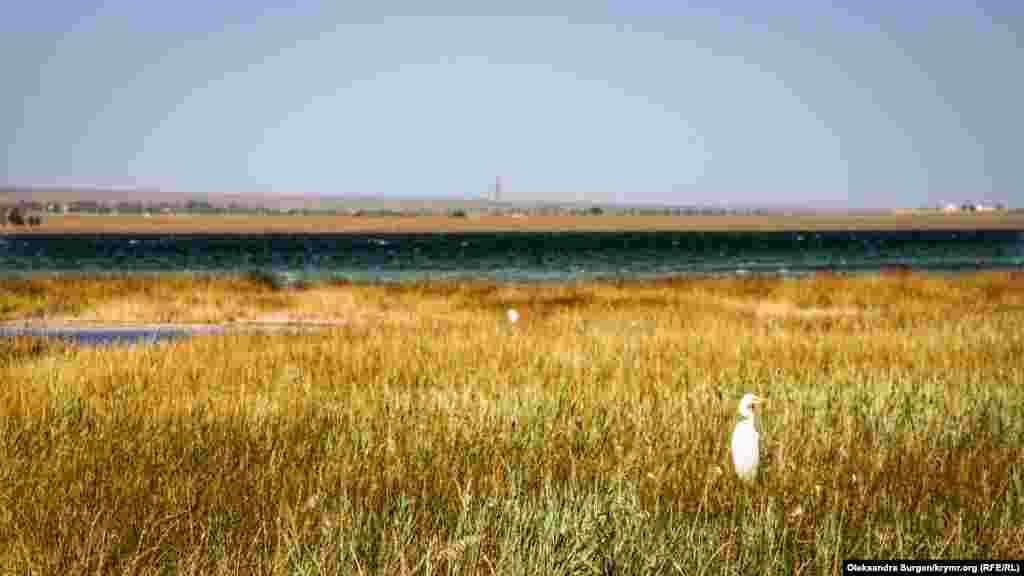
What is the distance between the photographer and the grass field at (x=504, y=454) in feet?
17.1

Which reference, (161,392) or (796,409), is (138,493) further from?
(796,409)

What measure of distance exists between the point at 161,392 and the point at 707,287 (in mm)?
29745

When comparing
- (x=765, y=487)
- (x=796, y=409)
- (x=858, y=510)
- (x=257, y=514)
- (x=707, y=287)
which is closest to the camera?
(x=257, y=514)

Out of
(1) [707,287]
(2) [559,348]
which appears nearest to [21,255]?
(1) [707,287]

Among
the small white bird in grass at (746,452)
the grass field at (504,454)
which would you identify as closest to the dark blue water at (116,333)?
the grass field at (504,454)

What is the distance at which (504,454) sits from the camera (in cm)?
771

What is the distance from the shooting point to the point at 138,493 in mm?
6172

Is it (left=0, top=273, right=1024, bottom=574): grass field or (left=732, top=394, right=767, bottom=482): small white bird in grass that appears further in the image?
(left=732, top=394, right=767, bottom=482): small white bird in grass

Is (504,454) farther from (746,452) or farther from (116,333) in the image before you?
(116,333)

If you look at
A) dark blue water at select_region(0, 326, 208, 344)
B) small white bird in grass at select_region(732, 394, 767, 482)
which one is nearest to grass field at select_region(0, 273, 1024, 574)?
small white bird in grass at select_region(732, 394, 767, 482)

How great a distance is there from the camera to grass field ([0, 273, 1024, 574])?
5223 mm

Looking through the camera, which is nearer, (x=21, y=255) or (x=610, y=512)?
(x=610, y=512)

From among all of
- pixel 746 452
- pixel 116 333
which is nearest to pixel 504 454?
pixel 746 452

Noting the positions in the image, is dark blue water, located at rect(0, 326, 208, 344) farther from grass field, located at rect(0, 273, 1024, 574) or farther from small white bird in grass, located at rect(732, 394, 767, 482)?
small white bird in grass, located at rect(732, 394, 767, 482)
